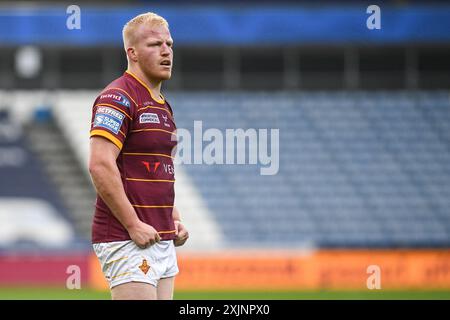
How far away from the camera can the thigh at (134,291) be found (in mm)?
4855

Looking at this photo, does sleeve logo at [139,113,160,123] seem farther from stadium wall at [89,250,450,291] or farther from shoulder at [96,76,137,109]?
stadium wall at [89,250,450,291]

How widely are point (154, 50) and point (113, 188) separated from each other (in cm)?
78

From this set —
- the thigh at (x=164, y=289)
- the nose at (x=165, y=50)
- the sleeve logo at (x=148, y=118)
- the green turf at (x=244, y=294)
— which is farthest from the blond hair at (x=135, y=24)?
the green turf at (x=244, y=294)

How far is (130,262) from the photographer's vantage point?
4.91m

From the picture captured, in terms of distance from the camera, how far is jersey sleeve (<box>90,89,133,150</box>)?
487 centimetres

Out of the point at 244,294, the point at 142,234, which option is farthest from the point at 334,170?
the point at 142,234

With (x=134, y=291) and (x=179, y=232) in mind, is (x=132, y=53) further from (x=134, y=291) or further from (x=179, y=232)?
(x=134, y=291)

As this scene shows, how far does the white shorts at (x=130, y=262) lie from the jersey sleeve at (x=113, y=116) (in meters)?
0.52

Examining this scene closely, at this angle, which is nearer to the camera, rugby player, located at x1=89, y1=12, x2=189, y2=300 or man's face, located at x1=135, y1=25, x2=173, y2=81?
rugby player, located at x1=89, y1=12, x2=189, y2=300

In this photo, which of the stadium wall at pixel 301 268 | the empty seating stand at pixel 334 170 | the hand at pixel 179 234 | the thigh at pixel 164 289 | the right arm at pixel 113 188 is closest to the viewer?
the right arm at pixel 113 188

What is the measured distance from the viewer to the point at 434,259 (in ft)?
58.6

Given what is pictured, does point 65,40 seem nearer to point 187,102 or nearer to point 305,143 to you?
point 187,102

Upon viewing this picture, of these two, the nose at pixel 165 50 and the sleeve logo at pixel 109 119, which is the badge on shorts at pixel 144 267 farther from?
the nose at pixel 165 50

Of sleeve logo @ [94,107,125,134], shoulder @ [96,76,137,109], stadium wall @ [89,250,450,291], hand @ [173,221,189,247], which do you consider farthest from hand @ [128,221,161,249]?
stadium wall @ [89,250,450,291]
